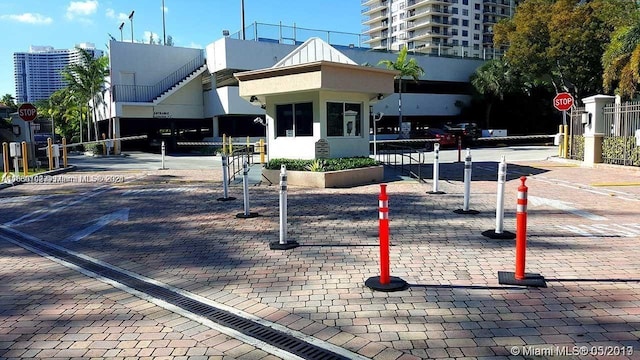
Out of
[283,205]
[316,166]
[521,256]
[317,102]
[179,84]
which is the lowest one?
[521,256]

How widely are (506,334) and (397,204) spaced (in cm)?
685

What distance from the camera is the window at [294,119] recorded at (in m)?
15.8

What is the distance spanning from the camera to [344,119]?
16109 millimetres

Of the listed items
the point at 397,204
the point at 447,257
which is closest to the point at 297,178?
the point at 397,204

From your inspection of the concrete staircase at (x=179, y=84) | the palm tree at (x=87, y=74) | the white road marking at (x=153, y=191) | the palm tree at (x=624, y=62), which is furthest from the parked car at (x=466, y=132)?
the palm tree at (x=87, y=74)

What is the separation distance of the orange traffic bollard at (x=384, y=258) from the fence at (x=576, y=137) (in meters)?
17.4

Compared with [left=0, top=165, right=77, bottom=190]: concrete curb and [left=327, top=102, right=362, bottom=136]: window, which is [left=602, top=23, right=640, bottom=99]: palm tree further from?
[left=0, top=165, right=77, bottom=190]: concrete curb

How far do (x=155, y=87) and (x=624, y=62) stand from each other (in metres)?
29.6

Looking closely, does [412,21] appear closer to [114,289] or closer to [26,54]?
[26,54]

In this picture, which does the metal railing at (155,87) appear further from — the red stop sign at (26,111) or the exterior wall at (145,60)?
the red stop sign at (26,111)

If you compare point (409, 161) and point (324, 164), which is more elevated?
point (324, 164)

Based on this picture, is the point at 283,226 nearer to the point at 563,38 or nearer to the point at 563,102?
the point at 563,102

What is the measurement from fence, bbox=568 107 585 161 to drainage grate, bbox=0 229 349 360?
62.2 ft

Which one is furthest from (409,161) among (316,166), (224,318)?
(224,318)
